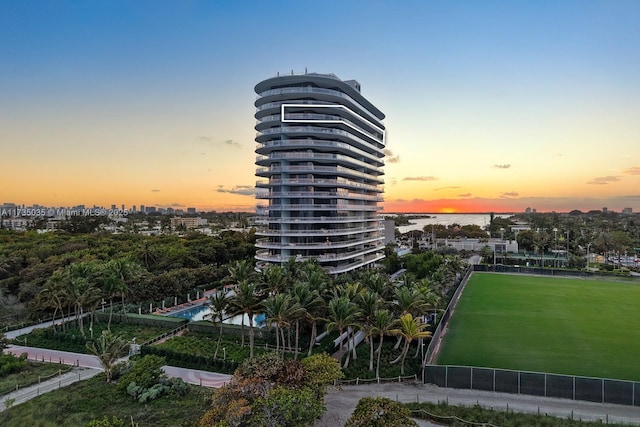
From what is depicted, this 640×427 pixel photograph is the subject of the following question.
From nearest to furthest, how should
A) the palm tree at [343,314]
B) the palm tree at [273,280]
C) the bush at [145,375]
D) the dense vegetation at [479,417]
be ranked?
the dense vegetation at [479,417] < the bush at [145,375] < the palm tree at [343,314] < the palm tree at [273,280]

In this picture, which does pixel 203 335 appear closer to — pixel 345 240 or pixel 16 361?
pixel 16 361

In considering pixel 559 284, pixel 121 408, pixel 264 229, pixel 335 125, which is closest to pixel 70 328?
pixel 121 408

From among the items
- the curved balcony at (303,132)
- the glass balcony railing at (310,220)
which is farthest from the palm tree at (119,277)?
the curved balcony at (303,132)

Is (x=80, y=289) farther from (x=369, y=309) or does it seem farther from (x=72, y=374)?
(x=369, y=309)

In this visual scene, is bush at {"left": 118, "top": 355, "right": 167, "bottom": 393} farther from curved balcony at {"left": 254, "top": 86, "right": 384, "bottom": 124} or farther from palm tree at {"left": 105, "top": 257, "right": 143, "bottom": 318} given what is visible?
curved balcony at {"left": 254, "top": 86, "right": 384, "bottom": 124}

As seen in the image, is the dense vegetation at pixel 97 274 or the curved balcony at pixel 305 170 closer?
the dense vegetation at pixel 97 274

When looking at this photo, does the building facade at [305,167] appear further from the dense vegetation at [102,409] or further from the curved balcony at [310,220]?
the dense vegetation at [102,409]
